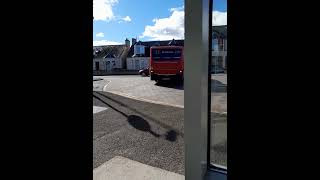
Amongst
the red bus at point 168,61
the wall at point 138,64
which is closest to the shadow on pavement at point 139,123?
the red bus at point 168,61

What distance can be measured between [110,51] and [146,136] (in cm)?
4000

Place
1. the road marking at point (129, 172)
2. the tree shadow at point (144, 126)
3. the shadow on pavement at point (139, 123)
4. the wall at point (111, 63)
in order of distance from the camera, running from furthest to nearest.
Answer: the wall at point (111, 63)
the shadow on pavement at point (139, 123)
the tree shadow at point (144, 126)
the road marking at point (129, 172)

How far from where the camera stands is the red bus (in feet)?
53.0

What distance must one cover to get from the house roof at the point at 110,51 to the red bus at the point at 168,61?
89.8 feet

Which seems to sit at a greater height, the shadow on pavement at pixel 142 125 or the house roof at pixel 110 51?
the house roof at pixel 110 51

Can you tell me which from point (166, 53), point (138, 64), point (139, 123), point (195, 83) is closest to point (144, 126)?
point (139, 123)

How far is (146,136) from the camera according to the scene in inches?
215

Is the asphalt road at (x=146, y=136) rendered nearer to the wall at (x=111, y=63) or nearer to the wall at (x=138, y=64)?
the wall at (x=138, y=64)

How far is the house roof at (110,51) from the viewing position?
→ 43.2m

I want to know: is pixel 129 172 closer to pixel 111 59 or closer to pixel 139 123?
pixel 139 123
